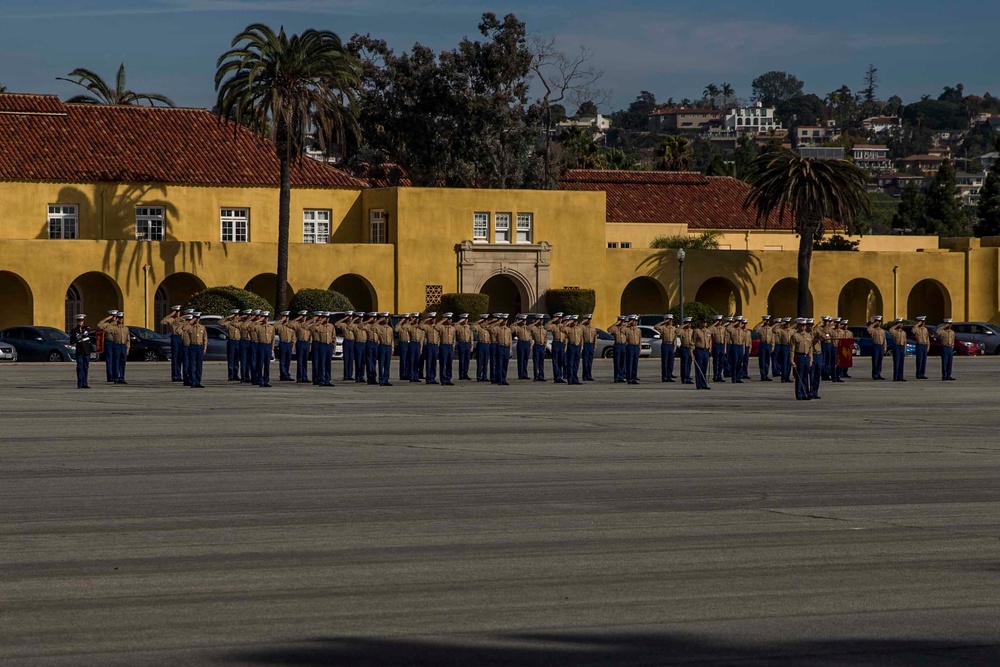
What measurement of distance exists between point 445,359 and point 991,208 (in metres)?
49.6

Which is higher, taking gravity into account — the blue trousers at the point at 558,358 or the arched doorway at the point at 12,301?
the arched doorway at the point at 12,301

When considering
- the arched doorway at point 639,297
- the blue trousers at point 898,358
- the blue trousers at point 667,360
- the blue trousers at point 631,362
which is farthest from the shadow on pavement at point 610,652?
the arched doorway at point 639,297

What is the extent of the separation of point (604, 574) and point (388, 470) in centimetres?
604

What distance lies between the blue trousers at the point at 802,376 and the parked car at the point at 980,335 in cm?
3020

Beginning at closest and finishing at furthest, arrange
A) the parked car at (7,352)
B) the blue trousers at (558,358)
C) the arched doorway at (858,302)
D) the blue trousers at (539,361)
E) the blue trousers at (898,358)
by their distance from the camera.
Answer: the blue trousers at (558,358), the blue trousers at (539,361), the blue trousers at (898,358), the parked car at (7,352), the arched doorway at (858,302)

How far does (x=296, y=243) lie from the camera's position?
5781 cm

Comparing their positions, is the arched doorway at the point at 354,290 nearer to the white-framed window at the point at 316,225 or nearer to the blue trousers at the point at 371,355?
the white-framed window at the point at 316,225

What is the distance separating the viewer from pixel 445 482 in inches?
598

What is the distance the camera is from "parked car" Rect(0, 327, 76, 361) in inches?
1826

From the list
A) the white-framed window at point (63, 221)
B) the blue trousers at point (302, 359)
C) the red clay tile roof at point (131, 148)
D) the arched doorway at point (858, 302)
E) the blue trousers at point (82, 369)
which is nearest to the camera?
the blue trousers at point (82, 369)

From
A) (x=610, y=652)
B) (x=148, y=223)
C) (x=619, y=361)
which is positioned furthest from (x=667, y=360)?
(x=610, y=652)

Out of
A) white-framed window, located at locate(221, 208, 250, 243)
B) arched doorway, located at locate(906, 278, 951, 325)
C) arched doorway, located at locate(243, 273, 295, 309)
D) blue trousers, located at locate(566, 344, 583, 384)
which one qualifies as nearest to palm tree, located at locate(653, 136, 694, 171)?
arched doorway, located at locate(906, 278, 951, 325)

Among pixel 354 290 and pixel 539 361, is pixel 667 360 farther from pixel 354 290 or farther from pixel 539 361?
pixel 354 290

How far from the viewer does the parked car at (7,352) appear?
45.7m
